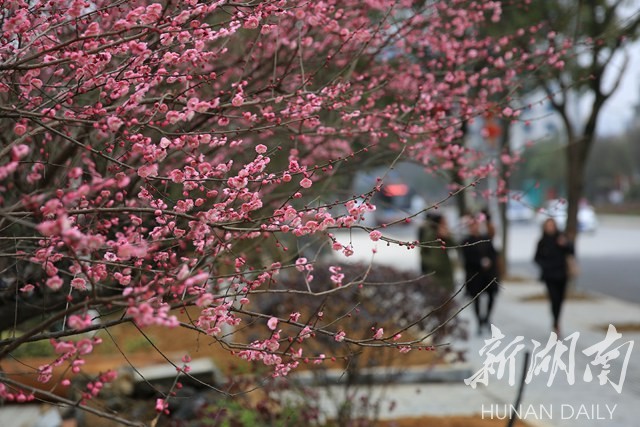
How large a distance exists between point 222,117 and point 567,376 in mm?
6788

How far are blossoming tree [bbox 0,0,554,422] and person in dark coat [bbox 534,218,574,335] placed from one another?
13.3 feet

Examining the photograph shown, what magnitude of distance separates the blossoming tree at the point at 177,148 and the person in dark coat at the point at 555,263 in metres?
4.05

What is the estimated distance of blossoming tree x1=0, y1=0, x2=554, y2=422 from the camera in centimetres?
296

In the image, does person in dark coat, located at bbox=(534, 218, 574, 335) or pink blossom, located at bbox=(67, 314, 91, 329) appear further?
person in dark coat, located at bbox=(534, 218, 574, 335)

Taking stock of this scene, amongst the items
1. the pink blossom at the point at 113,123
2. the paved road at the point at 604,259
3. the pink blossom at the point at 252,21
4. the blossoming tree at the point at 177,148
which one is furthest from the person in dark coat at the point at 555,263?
the pink blossom at the point at 113,123

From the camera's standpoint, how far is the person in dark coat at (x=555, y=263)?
11875 mm

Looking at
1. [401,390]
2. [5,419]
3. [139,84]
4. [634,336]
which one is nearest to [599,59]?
[634,336]

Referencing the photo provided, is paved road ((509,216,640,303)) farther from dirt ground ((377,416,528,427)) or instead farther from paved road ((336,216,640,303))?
dirt ground ((377,416,528,427))

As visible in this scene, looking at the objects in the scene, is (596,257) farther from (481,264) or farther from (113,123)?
(113,123)

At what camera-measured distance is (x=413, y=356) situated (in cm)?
1045

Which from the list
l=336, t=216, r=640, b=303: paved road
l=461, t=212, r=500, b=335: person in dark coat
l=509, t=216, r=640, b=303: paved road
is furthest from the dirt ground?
l=509, t=216, r=640, b=303: paved road

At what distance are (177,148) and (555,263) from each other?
922 centimetres

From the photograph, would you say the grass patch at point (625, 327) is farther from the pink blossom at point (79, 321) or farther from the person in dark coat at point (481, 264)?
the pink blossom at point (79, 321)

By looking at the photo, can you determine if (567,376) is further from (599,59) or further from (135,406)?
(599,59)
